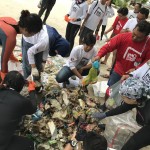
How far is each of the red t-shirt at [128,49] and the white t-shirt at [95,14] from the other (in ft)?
7.36

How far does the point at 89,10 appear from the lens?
6.66 m

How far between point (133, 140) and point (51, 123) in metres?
1.21

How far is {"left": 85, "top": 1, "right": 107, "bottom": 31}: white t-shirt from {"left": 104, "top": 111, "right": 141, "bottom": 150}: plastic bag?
2889 mm

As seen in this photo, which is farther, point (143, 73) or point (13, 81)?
point (143, 73)

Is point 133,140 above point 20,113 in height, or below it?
below

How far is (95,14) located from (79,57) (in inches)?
79.4

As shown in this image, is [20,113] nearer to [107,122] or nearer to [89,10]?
[107,122]

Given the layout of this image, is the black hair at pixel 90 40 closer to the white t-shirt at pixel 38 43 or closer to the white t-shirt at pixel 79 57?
the white t-shirt at pixel 79 57

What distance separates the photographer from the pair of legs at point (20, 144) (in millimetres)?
3230

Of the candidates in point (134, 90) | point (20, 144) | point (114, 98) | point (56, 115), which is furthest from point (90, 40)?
point (20, 144)

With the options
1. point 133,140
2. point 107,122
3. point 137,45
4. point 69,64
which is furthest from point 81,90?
point 133,140

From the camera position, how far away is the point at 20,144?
331 centimetres

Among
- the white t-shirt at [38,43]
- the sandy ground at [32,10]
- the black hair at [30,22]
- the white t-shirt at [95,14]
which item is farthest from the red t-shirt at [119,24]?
the black hair at [30,22]

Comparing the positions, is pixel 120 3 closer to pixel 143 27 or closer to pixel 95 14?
pixel 95 14
